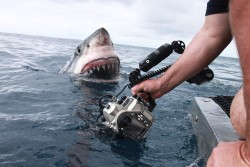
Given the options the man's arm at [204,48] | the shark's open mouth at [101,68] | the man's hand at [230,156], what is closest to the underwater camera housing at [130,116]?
the man's arm at [204,48]

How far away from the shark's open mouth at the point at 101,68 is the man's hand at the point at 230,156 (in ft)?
20.1

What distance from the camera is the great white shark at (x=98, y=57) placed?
23.8ft

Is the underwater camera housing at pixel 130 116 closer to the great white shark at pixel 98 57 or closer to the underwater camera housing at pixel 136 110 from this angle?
the underwater camera housing at pixel 136 110

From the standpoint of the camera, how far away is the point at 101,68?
24.0 feet

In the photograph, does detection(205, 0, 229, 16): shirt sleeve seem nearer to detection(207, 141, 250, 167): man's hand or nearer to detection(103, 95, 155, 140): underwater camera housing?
detection(103, 95, 155, 140): underwater camera housing

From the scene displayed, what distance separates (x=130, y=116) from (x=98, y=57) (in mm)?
4544

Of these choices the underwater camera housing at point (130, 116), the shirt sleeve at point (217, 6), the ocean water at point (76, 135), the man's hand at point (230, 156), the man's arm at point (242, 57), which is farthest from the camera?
the ocean water at point (76, 135)

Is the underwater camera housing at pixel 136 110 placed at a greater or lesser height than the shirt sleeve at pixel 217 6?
lesser

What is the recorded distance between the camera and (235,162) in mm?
1131

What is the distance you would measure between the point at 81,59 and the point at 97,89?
3.76 ft

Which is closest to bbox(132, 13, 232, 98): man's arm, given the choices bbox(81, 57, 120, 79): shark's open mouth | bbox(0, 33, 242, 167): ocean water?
bbox(0, 33, 242, 167): ocean water

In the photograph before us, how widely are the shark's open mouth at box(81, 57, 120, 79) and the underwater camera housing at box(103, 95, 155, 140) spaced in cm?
438

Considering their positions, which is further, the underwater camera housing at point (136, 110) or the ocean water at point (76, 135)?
the ocean water at point (76, 135)

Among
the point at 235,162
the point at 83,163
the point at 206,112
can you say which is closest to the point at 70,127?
the point at 83,163
